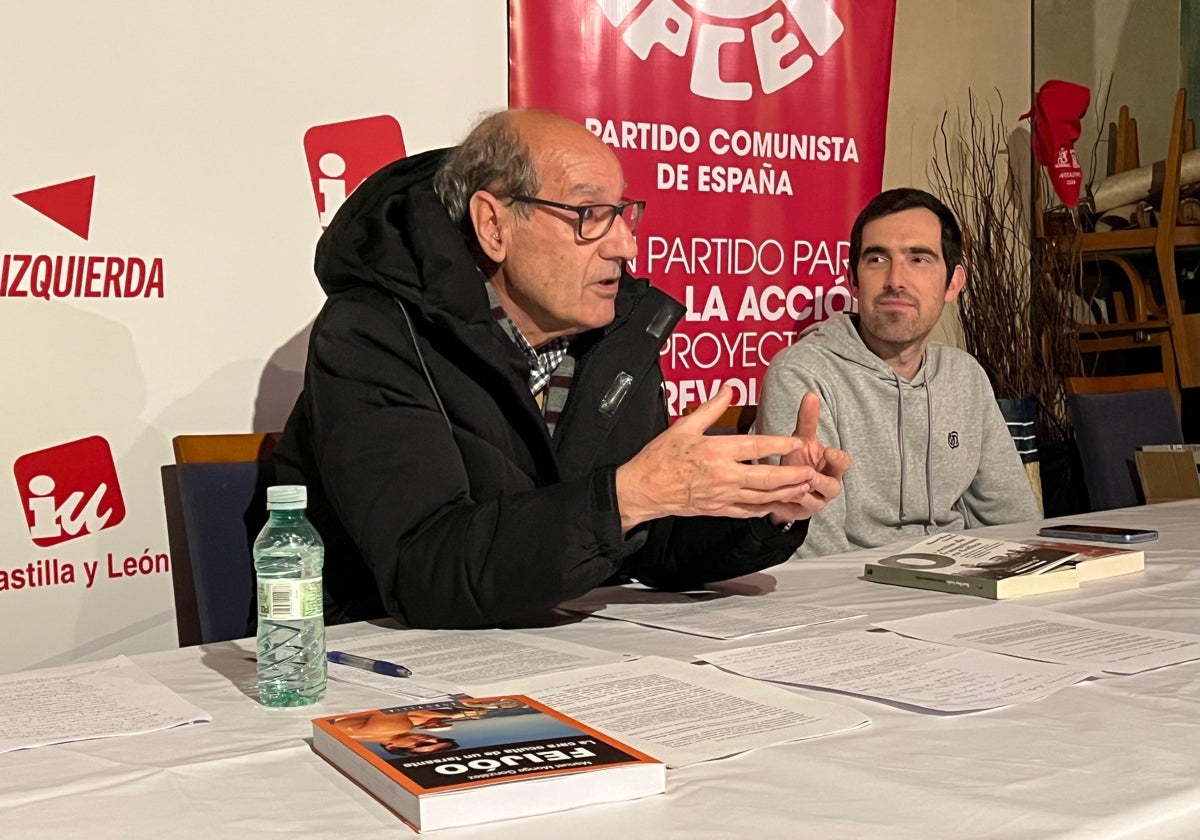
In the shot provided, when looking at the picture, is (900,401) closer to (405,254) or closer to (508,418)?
(508,418)

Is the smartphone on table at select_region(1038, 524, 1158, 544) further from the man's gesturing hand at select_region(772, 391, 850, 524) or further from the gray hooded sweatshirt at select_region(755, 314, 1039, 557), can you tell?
the man's gesturing hand at select_region(772, 391, 850, 524)

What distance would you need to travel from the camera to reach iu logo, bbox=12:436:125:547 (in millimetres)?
2562

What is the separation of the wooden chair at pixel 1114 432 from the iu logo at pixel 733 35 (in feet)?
3.95

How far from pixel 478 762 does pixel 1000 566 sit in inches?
42.8

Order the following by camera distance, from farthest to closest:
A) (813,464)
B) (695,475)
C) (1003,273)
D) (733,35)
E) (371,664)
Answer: (1003,273)
(733,35)
(813,464)
(695,475)
(371,664)

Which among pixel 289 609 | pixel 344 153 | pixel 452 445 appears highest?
pixel 344 153

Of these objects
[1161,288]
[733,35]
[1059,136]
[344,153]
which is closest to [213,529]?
[344,153]

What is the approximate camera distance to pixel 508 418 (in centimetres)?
187

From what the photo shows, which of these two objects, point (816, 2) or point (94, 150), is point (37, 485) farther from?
point (816, 2)

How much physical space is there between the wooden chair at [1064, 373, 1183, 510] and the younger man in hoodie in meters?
0.18

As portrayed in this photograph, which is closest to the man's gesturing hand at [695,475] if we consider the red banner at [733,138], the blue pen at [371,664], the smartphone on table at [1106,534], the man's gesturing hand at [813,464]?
the man's gesturing hand at [813,464]

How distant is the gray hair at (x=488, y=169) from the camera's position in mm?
1976

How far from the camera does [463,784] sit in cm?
88

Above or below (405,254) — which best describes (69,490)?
below
